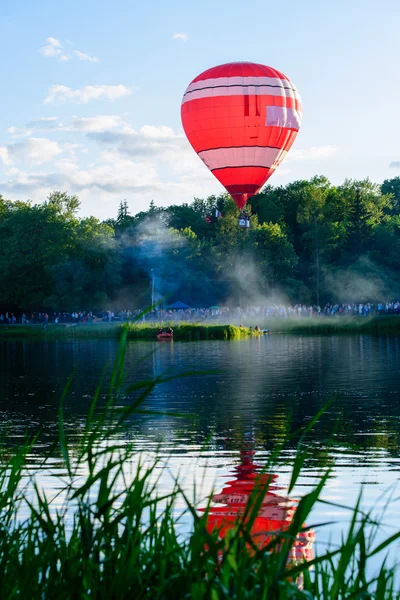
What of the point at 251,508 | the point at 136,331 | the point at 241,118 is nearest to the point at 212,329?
the point at 136,331

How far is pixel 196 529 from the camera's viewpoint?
3.94 m

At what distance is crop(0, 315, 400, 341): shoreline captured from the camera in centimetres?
5456

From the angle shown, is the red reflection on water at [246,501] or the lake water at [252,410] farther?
the lake water at [252,410]

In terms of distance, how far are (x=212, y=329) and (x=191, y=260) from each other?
22.1m

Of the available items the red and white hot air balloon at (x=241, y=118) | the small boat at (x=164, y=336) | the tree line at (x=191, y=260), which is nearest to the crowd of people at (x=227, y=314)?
the tree line at (x=191, y=260)

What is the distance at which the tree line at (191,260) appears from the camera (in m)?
71.2

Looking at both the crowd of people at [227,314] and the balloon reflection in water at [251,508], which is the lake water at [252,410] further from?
the crowd of people at [227,314]

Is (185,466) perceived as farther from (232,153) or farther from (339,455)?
(232,153)

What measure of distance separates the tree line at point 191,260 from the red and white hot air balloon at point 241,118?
31.5 metres

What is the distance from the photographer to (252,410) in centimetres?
2008

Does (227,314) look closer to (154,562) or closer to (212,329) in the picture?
(212,329)

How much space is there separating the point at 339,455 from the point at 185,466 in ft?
8.27

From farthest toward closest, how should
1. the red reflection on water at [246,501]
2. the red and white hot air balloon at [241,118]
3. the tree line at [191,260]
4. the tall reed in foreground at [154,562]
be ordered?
the tree line at [191,260] → the red and white hot air balloon at [241,118] → the red reflection on water at [246,501] → the tall reed in foreground at [154,562]

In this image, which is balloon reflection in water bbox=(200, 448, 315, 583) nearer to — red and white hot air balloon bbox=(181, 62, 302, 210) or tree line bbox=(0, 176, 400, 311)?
red and white hot air balloon bbox=(181, 62, 302, 210)
